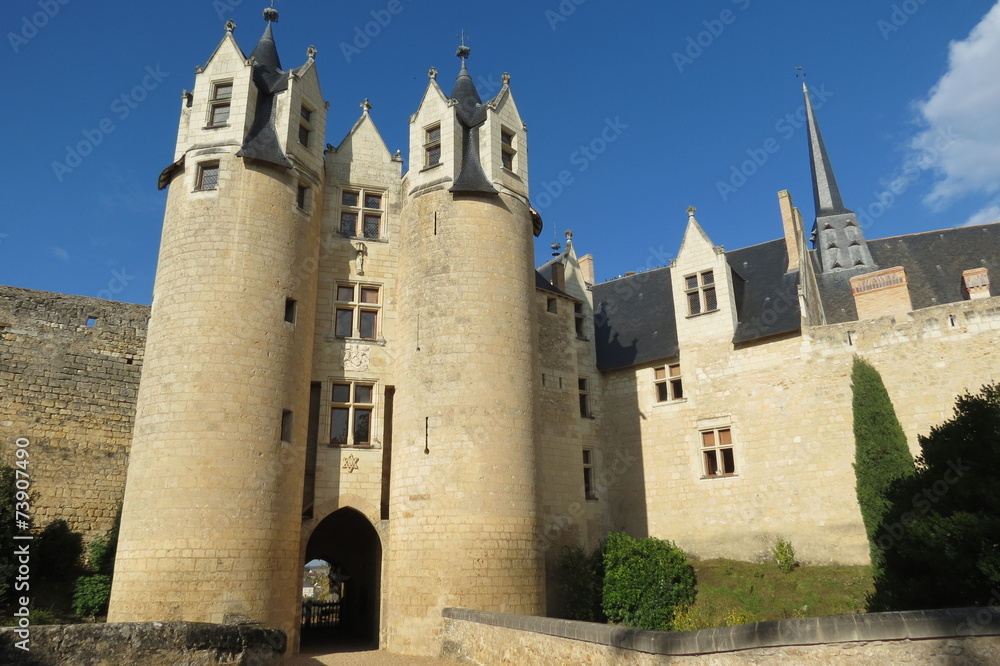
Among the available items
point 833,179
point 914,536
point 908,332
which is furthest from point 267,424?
point 833,179

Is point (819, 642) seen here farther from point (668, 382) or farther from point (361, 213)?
point (668, 382)

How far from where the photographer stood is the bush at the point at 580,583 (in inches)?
643

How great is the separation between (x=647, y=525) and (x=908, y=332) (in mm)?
8090

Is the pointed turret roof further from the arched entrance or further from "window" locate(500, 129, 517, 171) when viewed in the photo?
the arched entrance

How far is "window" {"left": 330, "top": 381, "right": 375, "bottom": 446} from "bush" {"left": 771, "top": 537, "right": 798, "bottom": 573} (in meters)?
9.84

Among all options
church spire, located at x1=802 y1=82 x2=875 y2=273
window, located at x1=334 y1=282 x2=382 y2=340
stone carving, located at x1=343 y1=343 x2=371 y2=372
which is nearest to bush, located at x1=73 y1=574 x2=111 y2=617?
stone carving, located at x1=343 y1=343 x2=371 y2=372

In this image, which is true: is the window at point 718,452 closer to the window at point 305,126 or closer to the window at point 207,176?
the window at point 305,126

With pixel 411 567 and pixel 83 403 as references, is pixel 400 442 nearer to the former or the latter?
pixel 411 567

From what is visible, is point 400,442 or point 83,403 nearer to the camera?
point 400,442

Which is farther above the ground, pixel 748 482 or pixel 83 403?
pixel 83 403

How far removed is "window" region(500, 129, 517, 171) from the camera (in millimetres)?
17234

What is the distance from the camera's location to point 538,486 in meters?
→ 14.7

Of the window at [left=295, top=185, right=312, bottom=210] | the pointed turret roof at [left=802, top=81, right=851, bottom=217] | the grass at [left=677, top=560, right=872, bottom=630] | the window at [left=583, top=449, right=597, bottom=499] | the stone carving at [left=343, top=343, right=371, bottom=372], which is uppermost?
the pointed turret roof at [left=802, top=81, right=851, bottom=217]

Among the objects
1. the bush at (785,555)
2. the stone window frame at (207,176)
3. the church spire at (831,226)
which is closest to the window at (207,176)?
the stone window frame at (207,176)
